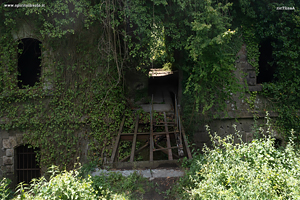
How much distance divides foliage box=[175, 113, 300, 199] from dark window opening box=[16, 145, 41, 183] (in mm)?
4708

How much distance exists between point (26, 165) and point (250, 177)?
20.5ft

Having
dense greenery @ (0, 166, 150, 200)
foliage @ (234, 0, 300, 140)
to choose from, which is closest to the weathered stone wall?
foliage @ (234, 0, 300, 140)

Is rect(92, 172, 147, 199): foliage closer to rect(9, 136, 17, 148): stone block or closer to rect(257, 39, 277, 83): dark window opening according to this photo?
rect(9, 136, 17, 148): stone block

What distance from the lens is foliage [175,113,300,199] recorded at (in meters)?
3.55

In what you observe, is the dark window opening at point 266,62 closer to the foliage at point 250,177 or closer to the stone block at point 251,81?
the stone block at point 251,81

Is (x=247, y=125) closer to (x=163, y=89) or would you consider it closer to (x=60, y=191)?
(x=163, y=89)

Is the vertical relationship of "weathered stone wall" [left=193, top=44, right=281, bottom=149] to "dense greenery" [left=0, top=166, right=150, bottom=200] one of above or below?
above

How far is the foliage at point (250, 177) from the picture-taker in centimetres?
355

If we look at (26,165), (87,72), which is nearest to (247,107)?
(87,72)

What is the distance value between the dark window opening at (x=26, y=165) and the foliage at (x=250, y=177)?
4708mm

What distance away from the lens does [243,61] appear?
6852 millimetres

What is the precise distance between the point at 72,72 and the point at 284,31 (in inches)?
245

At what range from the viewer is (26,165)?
6859mm

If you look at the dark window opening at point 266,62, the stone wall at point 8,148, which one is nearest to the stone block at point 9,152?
the stone wall at point 8,148
